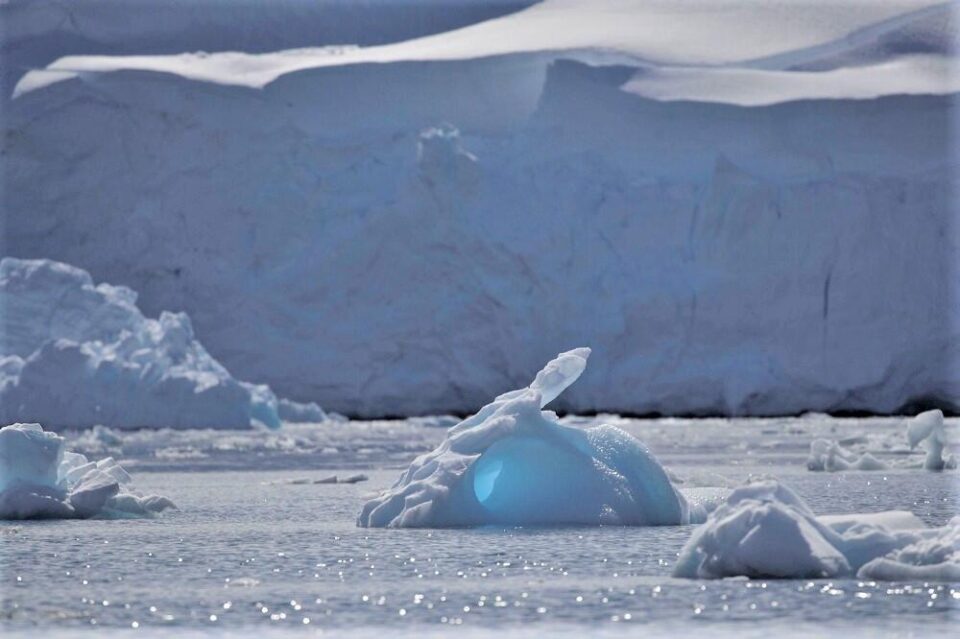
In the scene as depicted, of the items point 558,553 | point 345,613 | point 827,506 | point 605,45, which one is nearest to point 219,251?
point 605,45

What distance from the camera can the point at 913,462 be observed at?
1761 centimetres

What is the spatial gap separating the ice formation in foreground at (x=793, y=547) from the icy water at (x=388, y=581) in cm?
15

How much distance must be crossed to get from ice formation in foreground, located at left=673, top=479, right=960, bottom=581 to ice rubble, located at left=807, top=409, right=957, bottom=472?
27.7 ft

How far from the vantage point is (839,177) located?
2814 cm

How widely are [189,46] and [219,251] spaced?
256 inches

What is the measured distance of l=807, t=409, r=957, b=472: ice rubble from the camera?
16.7 metres

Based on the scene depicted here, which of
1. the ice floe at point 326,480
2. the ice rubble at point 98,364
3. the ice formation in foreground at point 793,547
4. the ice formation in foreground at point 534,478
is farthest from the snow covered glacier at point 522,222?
the ice formation in foreground at point 793,547

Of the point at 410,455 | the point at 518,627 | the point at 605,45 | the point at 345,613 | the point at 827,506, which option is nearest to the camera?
the point at 518,627

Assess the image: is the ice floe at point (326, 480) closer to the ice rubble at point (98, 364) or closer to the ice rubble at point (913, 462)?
the ice rubble at point (913, 462)

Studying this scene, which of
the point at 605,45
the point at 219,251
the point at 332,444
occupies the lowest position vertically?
the point at 332,444

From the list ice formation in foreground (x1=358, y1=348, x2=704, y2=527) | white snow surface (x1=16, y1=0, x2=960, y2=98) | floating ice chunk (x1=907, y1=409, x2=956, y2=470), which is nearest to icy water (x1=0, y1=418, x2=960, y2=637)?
ice formation in foreground (x1=358, y1=348, x2=704, y2=527)

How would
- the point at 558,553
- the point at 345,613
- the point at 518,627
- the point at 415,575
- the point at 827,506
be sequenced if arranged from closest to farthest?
the point at 518,627 → the point at 345,613 → the point at 415,575 → the point at 558,553 → the point at 827,506

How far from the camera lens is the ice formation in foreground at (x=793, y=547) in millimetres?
7957

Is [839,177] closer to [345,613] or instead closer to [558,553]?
[558,553]
